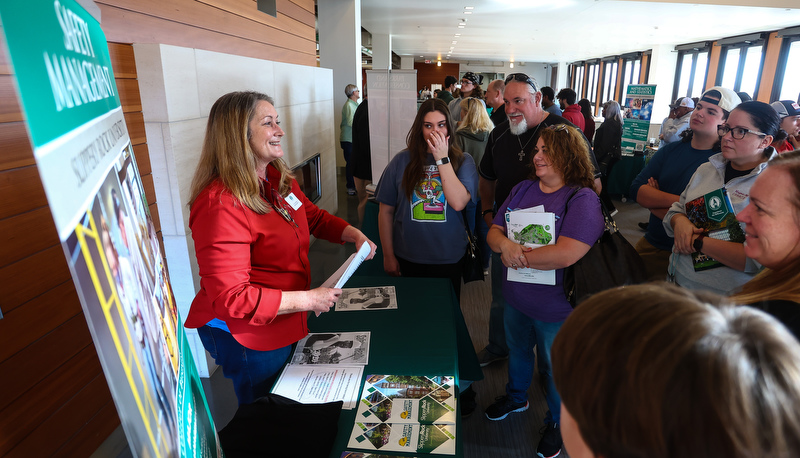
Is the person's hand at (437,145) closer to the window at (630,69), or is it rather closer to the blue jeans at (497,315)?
the blue jeans at (497,315)

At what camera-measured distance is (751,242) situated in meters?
1.09

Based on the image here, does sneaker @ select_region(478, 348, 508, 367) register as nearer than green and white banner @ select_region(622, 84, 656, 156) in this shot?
Yes

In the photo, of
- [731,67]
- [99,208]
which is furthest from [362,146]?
[731,67]

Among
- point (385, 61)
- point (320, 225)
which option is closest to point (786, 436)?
point (320, 225)

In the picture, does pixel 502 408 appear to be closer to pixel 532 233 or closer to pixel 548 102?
pixel 532 233

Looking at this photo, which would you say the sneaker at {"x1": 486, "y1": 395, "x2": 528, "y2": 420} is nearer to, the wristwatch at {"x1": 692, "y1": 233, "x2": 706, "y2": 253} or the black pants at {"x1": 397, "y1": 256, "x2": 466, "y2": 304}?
the black pants at {"x1": 397, "y1": 256, "x2": 466, "y2": 304}

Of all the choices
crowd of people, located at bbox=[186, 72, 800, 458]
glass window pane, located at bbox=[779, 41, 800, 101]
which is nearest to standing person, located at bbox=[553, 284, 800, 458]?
crowd of people, located at bbox=[186, 72, 800, 458]

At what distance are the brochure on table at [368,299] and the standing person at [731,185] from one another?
1260 mm

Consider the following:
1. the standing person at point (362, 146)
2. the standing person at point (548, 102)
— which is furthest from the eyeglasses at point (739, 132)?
the standing person at point (362, 146)

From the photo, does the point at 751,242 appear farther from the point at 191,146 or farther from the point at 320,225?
the point at 191,146

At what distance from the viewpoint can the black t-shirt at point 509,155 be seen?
230 centimetres

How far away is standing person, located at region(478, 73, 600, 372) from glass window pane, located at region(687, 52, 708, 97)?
1320 centimetres

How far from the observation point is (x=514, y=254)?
1.78m

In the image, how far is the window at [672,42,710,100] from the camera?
41.1ft
